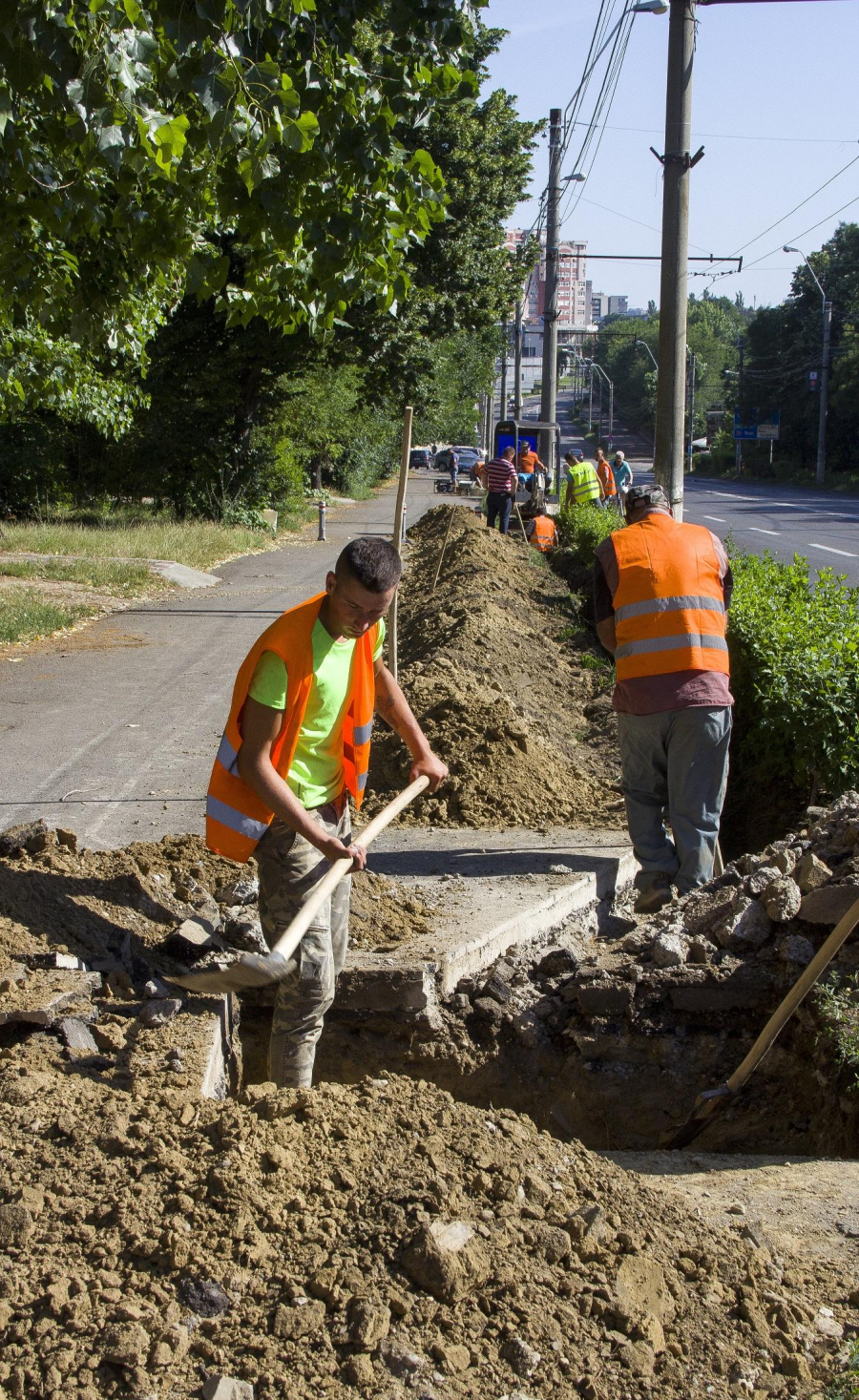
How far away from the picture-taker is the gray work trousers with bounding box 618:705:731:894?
575 cm

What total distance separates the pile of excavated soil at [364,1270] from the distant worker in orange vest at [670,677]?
2.83 metres

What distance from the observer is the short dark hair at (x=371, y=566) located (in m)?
3.46

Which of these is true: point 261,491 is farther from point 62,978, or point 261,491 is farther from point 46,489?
point 62,978

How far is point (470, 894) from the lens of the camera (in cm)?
561

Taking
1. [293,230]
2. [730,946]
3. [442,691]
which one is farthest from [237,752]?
[442,691]

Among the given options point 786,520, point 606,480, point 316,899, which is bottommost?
point 316,899

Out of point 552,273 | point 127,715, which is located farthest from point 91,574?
point 552,273

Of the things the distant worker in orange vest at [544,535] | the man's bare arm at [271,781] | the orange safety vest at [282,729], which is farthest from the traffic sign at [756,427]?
the man's bare arm at [271,781]

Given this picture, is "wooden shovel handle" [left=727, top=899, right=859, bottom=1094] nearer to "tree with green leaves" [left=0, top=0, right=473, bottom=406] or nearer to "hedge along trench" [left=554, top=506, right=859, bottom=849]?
"hedge along trench" [left=554, top=506, right=859, bottom=849]

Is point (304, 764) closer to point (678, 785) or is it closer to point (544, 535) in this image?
point (678, 785)

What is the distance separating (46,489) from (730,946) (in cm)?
2286

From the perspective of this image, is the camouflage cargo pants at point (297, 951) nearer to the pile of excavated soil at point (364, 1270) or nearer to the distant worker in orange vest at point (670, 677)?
the pile of excavated soil at point (364, 1270)

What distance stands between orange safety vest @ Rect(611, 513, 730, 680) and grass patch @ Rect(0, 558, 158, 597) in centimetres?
1124

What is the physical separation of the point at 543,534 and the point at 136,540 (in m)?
6.94
